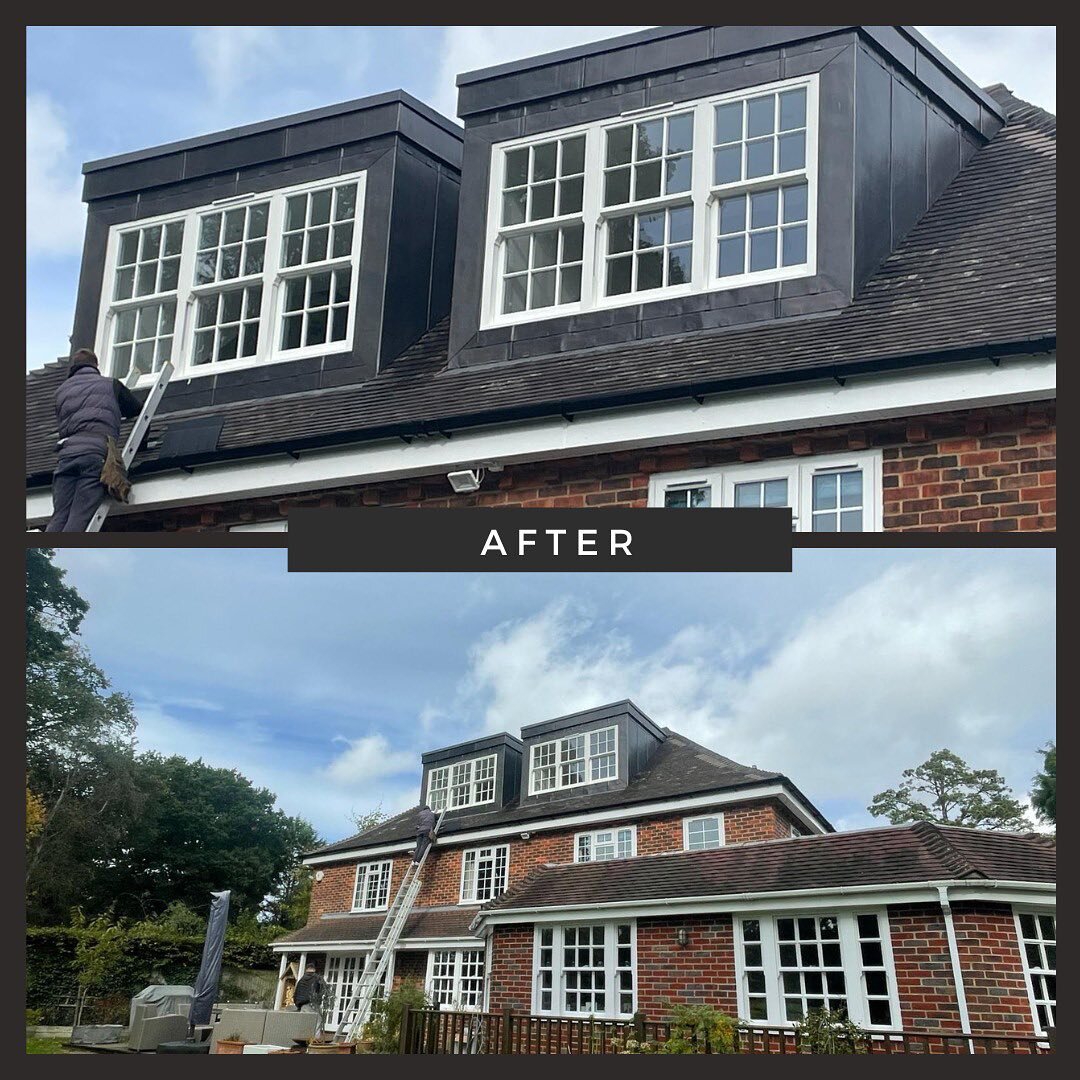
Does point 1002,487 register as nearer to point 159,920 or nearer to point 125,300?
point 159,920

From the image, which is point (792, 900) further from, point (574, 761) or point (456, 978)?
point (456, 978)

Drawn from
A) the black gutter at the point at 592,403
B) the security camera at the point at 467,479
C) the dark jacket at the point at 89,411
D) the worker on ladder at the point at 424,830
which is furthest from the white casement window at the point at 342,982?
the dark jacket at the point at 89,411

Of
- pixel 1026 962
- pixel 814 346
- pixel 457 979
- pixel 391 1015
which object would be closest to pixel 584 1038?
pixel 457 979

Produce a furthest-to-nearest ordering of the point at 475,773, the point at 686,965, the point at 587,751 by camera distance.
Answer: the point at 587,751 < the point at 475,773 < the point at 686,965

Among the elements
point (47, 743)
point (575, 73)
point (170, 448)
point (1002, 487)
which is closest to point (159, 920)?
point (47, 743)

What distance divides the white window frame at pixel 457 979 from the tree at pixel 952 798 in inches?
124

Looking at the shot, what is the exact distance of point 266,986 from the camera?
32.7 feet

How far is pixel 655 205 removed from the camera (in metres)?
11.0

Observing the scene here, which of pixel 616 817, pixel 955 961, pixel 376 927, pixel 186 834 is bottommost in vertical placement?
pixel 955 961

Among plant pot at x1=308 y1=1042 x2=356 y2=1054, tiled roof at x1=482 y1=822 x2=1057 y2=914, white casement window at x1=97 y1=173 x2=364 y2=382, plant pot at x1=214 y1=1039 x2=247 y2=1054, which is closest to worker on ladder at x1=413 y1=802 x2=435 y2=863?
tiled roof at x1=482 y1=822 x2=1057 y2=914

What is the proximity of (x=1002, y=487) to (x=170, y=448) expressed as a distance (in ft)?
22.9

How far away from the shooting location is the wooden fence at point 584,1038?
340 inches

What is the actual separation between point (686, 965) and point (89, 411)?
6818mm

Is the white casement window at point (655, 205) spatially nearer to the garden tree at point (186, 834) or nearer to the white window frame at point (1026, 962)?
the garden tree at point (186, 834)
